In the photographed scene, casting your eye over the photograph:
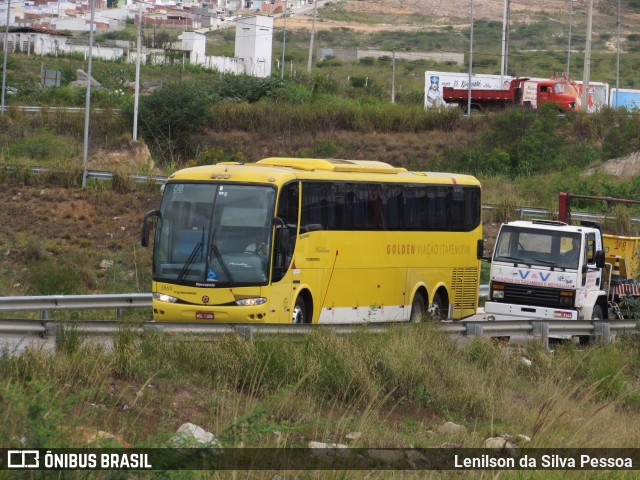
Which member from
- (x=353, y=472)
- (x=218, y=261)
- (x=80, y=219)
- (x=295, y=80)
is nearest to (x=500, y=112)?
(x=295, y=80)

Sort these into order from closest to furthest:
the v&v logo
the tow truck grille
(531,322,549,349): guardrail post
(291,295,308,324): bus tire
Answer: the v&v logo < (291,295,308,324): bus tire < (531,322,549,349): guardrail post < the tow truck grille

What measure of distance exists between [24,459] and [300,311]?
448 inches

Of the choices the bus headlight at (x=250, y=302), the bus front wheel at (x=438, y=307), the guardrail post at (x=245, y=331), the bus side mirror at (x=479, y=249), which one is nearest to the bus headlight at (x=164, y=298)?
the bus headlight at (x=250, y=302)

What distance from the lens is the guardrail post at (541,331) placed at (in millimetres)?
19312

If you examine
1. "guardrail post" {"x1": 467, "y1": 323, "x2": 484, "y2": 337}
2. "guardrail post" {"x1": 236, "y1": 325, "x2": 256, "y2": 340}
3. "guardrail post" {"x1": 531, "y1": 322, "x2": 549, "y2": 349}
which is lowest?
"guardrail post" {"x1": 531, "y1": 322, "x2": 549, "y2": 349}

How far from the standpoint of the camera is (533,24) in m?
158

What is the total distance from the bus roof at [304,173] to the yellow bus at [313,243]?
3cm

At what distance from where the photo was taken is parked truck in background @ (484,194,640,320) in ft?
70.6

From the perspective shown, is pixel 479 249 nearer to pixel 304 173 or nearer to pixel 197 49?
pixel 304 173

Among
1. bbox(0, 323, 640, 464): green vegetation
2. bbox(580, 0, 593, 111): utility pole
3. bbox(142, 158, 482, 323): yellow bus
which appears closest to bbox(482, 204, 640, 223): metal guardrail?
bbox(142, 158, 482, 323): yellow bus

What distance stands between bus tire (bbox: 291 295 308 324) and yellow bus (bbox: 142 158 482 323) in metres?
0.03

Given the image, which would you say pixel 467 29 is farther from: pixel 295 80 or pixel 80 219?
pixel 80 219

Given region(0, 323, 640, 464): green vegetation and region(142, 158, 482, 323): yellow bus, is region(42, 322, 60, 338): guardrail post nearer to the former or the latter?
region(0, 323, 640, 464): green vegetation

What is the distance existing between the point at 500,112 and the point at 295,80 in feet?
69.6
